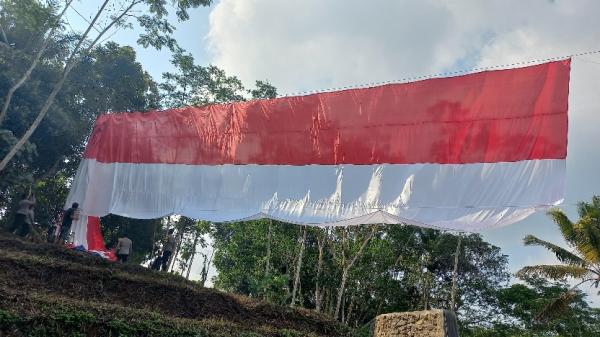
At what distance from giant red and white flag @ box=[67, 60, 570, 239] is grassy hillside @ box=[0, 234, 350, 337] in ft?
5.35

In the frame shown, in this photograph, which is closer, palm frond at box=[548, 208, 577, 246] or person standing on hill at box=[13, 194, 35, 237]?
person standing on hill at box=[13, 194, 35, 237]

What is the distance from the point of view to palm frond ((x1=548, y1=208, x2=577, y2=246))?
47.8ft

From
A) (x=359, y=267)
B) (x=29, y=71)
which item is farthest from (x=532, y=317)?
(x=29, y=71)

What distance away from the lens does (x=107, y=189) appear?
11.8m

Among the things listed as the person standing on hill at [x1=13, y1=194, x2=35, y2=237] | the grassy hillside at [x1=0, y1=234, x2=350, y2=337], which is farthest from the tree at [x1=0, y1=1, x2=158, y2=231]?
the grassy hillside at [x1=0, y1=234, x2=350, y2=337]

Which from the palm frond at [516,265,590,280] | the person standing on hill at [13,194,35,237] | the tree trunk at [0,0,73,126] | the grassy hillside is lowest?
the grassy hillside

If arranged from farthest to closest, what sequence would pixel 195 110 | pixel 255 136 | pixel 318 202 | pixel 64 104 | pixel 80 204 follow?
pixel 64 104 → pixel 80 204 → pixel 195 110 → pixel 255 136 → pixel 318 202

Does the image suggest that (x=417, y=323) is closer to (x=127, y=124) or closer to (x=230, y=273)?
(x=127, y=124)

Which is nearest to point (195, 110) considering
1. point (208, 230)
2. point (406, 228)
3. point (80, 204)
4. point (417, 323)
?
point (80, 204)

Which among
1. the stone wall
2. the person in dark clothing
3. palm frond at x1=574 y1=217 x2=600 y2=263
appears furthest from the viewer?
palm frond at x1=574 y1=217 x2=600 y2=263

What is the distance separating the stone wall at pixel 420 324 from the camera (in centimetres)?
548

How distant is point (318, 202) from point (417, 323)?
10.3 ft

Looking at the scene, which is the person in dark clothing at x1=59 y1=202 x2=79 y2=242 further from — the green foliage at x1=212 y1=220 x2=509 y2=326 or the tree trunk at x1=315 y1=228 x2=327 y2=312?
the tree trunk at x1=315 y1=228 x2=327 y2=312

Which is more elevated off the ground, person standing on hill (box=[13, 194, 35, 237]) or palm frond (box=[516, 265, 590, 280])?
palm frond (box=[516, 265, 590, 280])
